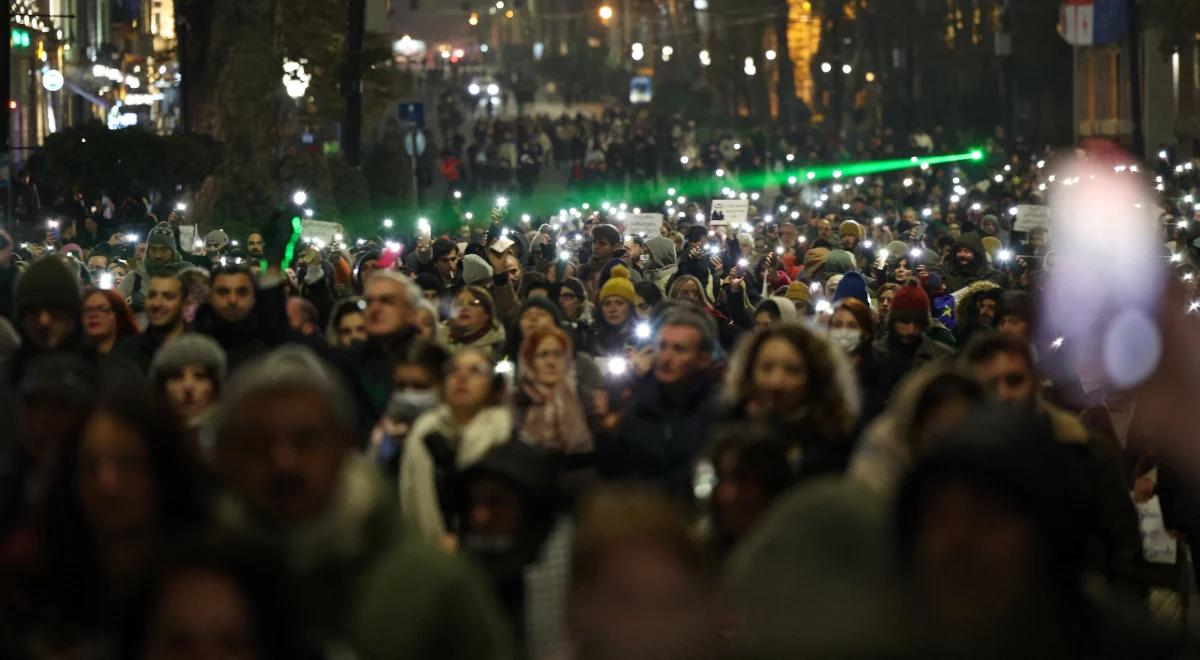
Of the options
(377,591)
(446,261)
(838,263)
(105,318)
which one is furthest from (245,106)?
(377,591)

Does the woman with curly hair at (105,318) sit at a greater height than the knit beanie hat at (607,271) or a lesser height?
lesser

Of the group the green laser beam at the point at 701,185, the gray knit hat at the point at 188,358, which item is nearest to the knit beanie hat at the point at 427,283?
the gray knit hat at the point at 188,358

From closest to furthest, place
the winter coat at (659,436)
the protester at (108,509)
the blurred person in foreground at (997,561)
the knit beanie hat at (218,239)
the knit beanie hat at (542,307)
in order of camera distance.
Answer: the blurred person in foreground at (997,561) < the protester at (108,509) < the winter coat at (659,436) < the knit beanie hat at (542,307) < the knit beanie hat at (218,239)

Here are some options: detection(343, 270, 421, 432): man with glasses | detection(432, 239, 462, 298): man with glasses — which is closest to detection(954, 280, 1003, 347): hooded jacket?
detection(343, 270, 421, 432): man with glasses

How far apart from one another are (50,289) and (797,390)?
373 cm

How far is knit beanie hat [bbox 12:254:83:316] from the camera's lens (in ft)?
32.1

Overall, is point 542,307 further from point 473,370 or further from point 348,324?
point 473,370

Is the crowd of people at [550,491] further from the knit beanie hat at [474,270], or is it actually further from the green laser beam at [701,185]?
the green laser beam at [701,185]

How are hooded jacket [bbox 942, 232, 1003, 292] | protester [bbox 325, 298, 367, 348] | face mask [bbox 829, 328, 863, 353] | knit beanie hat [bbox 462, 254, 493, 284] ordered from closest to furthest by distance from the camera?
face mask [bbox 829, 328, 863, 353] → protester [bbox 325, 298, 367, 348] → knit beanie hat [bbox 462, 254, 493, 284] → hooded jacket [bbox 942, 232, 1003, 292]

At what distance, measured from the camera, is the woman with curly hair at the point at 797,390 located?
711 cm

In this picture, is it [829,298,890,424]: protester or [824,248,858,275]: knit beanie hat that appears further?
[824,248,858,275]: knit beanie hat

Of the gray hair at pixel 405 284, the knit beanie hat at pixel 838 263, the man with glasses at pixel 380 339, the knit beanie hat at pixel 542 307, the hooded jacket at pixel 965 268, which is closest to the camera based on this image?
the man with glasses at pixel 380 339

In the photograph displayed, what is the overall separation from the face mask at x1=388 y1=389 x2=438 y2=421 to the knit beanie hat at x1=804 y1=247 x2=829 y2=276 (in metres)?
12.4

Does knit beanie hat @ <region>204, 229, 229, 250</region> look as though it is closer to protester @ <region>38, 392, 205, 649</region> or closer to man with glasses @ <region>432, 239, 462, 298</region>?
man with glasses @ <region>432, 239, 462, 298</region>
